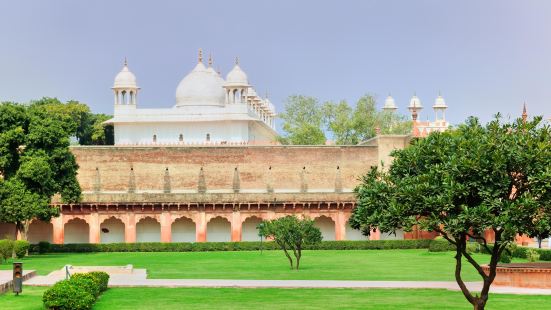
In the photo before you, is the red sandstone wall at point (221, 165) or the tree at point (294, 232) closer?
the tree at point (294, 232)

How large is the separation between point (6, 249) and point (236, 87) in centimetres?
3659

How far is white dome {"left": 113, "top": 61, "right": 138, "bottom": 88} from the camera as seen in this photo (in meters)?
81.9

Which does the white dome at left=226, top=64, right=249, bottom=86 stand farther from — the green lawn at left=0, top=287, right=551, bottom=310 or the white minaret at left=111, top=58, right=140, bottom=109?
the green lawn at left=0, top=287, right=551, bottom=310

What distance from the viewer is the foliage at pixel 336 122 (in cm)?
8231

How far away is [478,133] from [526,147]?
0.99m

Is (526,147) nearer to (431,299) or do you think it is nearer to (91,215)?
(431,299)

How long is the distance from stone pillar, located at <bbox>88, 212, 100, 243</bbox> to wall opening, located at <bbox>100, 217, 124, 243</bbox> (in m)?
1.76

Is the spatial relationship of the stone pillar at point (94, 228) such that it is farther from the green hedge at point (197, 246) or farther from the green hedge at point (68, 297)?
the green hedge at point (68, 297)

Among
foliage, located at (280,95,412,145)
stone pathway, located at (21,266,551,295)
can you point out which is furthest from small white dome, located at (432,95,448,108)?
stone pathway, located at (21,266,551,295)

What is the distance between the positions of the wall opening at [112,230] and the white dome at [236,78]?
54.8ft

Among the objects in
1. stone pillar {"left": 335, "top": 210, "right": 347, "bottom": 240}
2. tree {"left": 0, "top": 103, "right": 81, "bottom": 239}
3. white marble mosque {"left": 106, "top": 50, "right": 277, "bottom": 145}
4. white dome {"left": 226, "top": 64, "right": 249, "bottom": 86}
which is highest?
white dome {"left": 226, "top": 64, "right": 249, "bottom": 86}

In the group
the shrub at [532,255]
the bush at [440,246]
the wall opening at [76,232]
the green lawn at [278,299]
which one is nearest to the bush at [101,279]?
the green lawn at [278,299]

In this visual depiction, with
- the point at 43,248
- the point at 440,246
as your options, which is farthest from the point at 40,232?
the point at 440,246

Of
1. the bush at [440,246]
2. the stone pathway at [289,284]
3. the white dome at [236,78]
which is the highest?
the white dome at [236,78]
